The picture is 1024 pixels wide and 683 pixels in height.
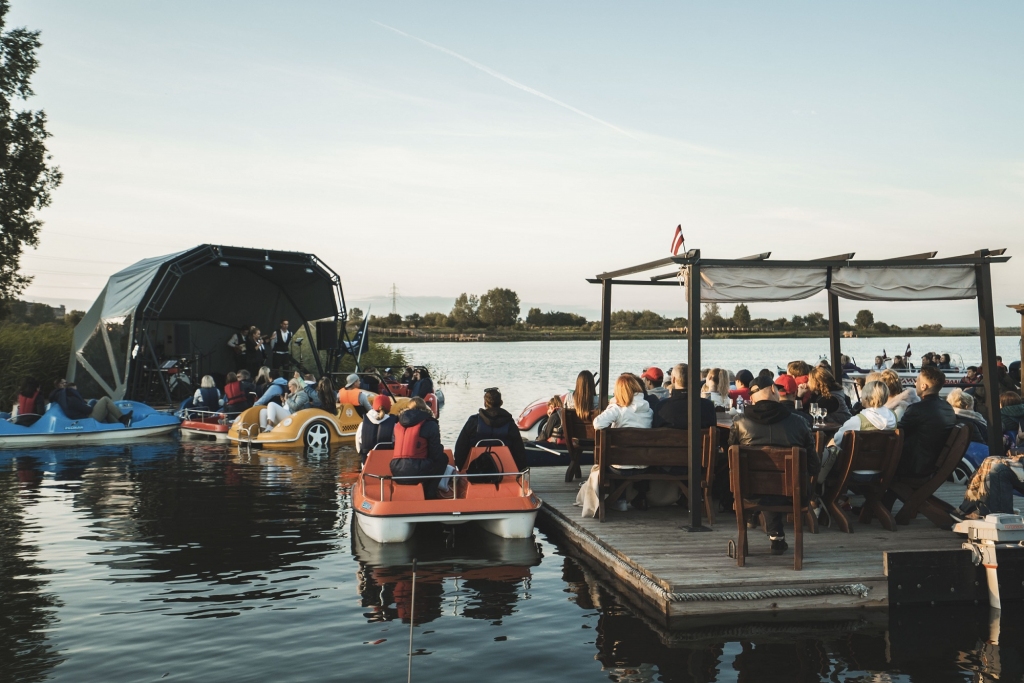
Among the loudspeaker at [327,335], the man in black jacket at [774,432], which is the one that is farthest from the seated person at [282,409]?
the man in black jacket at [774,432]

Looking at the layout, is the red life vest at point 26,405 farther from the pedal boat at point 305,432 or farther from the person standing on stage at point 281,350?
the person standing on stage at point 281,350

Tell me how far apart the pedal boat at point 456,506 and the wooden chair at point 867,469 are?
118 inches

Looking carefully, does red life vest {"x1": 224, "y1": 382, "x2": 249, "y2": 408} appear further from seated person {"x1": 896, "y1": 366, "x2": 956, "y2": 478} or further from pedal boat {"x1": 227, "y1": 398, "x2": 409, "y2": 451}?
seated person {"x1": 896, "y1": 366, "x2": 956, "y2": 478}

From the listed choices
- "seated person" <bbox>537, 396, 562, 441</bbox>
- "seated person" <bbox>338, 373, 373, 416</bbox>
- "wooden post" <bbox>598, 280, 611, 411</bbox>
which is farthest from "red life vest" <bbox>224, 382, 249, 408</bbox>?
"wooden post" <bbox>598, 280, 611, 411</bbox>

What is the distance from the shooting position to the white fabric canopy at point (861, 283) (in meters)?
9.12

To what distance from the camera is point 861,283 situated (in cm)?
923

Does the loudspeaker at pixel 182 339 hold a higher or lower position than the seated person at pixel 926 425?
higher

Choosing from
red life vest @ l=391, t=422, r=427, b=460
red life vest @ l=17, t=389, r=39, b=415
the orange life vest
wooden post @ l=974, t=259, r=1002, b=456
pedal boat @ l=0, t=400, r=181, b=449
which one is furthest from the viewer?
the orange life vest

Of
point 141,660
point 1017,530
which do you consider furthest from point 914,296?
point 141,660

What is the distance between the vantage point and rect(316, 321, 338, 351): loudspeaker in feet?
92.1

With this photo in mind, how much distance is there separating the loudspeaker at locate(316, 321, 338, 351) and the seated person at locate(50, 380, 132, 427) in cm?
804

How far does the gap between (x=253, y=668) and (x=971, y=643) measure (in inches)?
203

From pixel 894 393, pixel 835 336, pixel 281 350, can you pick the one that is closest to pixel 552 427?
pixel 835 336

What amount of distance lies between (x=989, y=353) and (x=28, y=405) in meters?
18.5
